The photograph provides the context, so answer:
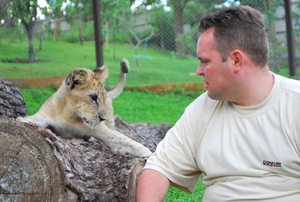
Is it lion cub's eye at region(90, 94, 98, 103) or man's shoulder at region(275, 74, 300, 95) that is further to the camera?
lion cub's eye at region(90, 94, 98, 103)

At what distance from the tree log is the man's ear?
806 mm

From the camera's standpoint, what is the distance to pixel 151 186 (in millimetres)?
2840

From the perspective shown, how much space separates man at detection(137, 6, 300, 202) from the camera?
8.87 ft

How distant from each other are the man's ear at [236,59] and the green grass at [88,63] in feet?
18.9

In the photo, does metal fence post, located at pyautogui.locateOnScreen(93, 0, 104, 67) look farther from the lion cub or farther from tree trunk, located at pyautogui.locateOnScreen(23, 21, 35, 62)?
the lion cub

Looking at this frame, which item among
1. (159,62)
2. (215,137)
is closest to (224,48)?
(215,137)

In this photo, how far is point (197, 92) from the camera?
9453 millimetres

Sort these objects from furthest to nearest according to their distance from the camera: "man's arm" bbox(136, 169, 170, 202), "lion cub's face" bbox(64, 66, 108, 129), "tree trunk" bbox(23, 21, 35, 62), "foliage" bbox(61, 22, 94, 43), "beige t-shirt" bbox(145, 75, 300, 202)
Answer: "foliage" bbox(61, 22, 94, 43) → "tree trunk" bbox(23, 21, 35, 62) → "lion cub's face" bbox(64, 66, 108, 129) → "man's arm" bbox(136, 169, 170, 202) → "beige t-shirt" bbox(145, 75, 300, 202)

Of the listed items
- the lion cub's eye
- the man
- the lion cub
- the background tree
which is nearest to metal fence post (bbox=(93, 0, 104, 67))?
the background tree

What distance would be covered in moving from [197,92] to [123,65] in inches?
159

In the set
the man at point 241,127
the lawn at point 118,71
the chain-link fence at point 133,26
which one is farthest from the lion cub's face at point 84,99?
the chain-link fence at point 133,26

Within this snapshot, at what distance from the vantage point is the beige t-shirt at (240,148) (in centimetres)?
269

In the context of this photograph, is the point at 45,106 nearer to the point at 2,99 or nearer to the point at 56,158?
the point at 2,99

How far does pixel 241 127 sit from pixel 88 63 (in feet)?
20.2
